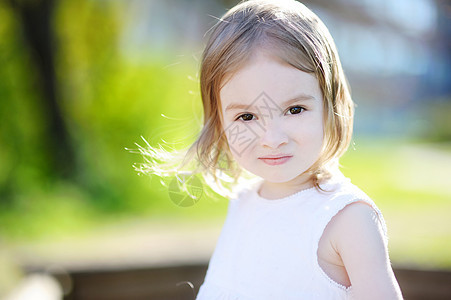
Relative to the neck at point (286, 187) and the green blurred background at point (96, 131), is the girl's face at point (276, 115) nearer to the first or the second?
the neck at point (286, 187)

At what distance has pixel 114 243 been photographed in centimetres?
400

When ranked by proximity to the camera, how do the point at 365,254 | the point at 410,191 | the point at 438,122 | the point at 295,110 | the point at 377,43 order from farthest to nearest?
the point at 438,122 → the point at 377,43 → the point at 410,191 → the point at 295,110 → the point at 365,254

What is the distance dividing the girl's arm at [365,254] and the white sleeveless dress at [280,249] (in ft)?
0.16

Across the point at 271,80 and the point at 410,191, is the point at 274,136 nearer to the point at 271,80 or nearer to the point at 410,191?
the point at 271,80

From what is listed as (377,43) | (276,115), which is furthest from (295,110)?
(377,43)

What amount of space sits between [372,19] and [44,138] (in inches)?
279

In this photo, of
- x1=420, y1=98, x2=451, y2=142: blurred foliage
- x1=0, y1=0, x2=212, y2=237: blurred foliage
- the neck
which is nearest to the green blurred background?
x1=0, y1=0, x2=212, y2=237: blurred foliage

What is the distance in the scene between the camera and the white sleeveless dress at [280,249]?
4.66 feet

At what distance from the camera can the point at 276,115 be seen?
1.39 metres

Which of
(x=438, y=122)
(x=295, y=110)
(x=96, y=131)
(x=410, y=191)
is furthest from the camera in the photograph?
(x=438, y=122)

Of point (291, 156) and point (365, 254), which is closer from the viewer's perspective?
point (365, 254)

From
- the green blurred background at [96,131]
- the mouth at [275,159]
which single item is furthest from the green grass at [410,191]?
the mouth at [275,159]

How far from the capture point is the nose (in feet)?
4.55

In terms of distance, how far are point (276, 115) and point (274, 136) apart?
0.05 metres
